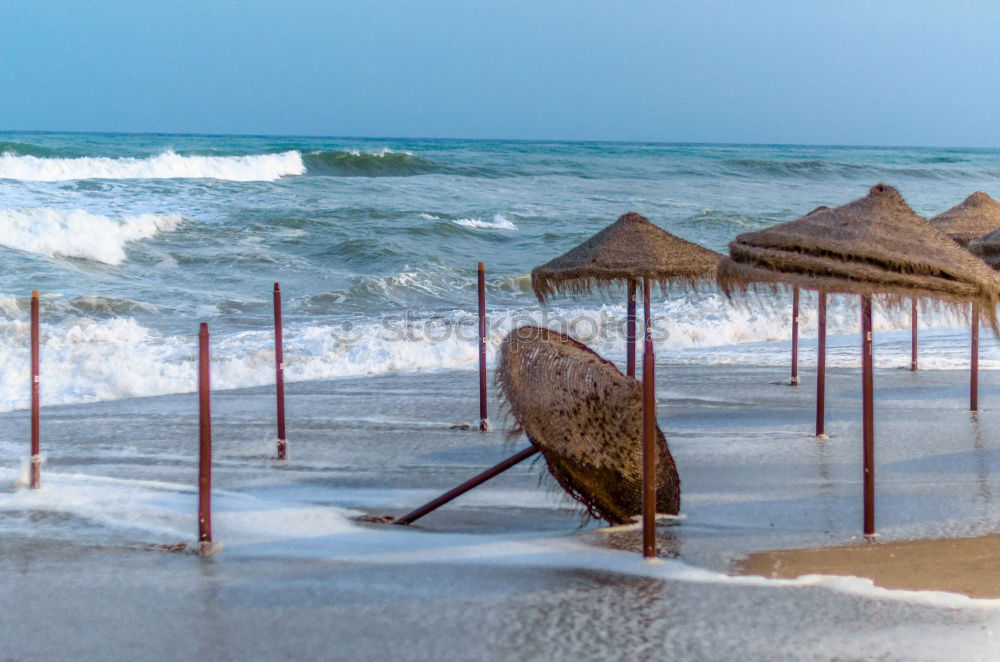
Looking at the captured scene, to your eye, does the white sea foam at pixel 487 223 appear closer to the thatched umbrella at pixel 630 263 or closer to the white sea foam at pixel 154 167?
the white sea foam at pixel 154 167

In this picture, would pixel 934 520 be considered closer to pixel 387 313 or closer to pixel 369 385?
pixel 369 385

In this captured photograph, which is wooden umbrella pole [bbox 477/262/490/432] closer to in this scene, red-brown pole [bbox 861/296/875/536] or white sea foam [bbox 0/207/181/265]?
red-brown pole [bbox 861/296/875/536]

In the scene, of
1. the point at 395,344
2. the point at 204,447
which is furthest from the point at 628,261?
the point at 395,344

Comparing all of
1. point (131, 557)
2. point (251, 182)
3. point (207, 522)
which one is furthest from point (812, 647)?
point (251, 182)

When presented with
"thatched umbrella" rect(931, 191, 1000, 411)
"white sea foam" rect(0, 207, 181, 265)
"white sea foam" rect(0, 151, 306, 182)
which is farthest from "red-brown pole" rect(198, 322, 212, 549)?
"white sea foam" rect(0, 151, 306, 182)

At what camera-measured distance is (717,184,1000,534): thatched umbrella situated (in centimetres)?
511

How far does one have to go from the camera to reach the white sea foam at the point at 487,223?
91.2 feet

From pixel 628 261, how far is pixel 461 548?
339 centimetres

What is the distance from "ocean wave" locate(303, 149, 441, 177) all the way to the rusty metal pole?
41.0 meters

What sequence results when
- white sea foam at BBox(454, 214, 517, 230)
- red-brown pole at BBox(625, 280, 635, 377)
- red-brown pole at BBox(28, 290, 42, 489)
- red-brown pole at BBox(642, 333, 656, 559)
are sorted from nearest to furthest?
red-brown pole at BBox(642, 333, 656, 559) < red-brown pole at BBox(28, 290, 42, 489) < red-brown pole at BBox(625, 280, 635, 377) < white sea foam at BBox(454, 214, 517, 230)

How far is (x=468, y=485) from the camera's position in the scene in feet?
18.5

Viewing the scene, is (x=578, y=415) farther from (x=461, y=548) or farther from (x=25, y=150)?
(x=25, y=150)

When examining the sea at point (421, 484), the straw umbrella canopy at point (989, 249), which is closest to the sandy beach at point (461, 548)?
the sea at point (421, 484)

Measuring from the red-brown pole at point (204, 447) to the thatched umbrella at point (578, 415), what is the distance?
147 cm
